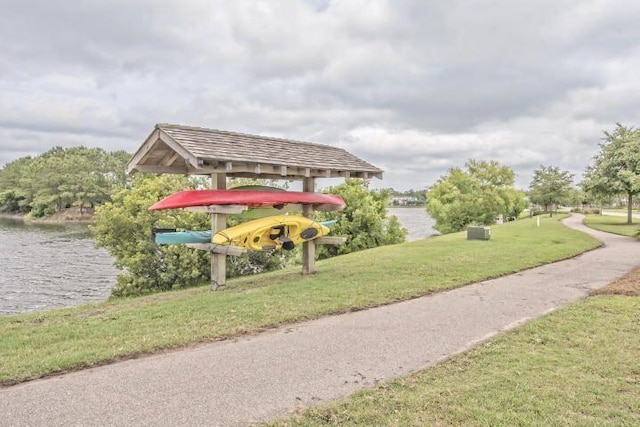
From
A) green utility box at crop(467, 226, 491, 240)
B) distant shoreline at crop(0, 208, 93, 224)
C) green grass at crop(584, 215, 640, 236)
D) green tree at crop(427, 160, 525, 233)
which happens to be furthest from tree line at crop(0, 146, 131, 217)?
green grass at crop(584, 215, 640, 236)

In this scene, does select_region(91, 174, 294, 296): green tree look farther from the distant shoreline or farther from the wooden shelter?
the distant shoreline

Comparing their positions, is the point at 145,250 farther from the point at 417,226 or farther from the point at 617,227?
the point at 417,226

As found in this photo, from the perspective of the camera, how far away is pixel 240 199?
900 cm

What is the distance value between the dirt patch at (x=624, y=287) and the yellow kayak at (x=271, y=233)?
593cm

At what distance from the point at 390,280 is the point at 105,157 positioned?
9083cm

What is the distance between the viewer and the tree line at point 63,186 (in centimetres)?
7081

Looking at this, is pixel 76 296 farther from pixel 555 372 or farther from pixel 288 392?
pixel 555 372

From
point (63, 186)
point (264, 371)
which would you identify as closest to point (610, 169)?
point (264, 371)

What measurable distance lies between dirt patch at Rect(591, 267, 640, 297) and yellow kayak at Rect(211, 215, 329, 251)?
5.93 meters

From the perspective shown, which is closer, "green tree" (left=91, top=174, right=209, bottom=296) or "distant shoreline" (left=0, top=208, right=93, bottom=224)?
"green tree" (left=91, top=174, right=209, bottom=296)

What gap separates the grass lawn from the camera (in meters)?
3.49

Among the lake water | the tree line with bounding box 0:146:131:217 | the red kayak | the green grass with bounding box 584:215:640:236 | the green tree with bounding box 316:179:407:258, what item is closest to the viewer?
the red kayak

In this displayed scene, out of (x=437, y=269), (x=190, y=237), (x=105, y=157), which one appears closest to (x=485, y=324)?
(x=437, y=269)

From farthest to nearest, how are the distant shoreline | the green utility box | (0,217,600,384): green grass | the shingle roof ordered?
the distant shoreline
the green utility box
the shingle roof
(0,217,600,384): green grass
